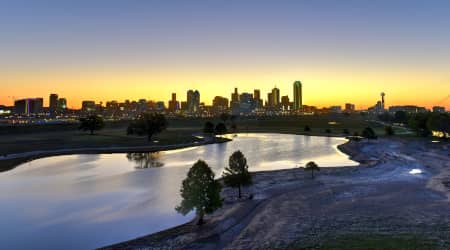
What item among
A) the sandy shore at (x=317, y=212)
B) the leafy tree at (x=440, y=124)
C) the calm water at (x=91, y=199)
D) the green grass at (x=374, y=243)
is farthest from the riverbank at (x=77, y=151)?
the leafy tree at (x=440, y=124)

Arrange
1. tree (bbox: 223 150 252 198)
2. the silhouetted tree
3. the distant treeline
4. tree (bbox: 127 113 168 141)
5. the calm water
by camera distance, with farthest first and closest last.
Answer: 1. the silhouetted tree
2. the distant treeline
3. tree (bbox: 127 113 168 141)
4. tree (bbox: 223 150 252 198)
5. the calm water

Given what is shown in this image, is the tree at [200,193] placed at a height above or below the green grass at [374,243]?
above

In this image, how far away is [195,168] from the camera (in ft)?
93.7

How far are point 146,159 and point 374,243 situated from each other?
59.4m

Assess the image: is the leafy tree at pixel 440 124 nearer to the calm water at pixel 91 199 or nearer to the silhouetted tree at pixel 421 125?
the silhouetted tree at pixel 421 125

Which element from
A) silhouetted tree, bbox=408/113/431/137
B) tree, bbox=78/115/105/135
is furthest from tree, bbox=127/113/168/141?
silhouetted tree, bbox=408/113/431/137

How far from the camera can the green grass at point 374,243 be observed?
66.9ft

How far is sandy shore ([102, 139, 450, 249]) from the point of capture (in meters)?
23.9

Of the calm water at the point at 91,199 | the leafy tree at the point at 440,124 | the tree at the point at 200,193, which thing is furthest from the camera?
the leafy tree at the point at 440,124

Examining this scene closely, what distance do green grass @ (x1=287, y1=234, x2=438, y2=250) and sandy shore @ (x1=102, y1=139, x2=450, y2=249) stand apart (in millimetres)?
807

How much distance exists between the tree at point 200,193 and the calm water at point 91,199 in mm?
2923

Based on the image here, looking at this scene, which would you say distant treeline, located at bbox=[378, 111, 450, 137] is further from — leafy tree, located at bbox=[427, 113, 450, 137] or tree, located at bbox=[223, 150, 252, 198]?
tree, located at bbox=[223, 150, 252, 198]

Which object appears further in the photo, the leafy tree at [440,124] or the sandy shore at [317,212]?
the leafy tree at [440,124]

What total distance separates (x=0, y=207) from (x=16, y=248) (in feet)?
47.1
